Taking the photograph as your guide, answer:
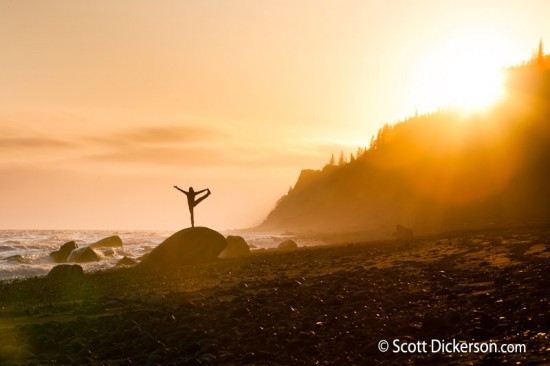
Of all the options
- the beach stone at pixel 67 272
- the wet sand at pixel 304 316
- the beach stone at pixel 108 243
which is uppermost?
the beach stone at pixel 108 243

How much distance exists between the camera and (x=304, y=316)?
1280 cm

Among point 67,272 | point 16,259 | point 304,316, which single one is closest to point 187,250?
point 67,272

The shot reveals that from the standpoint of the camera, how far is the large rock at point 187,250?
3181 centimetres

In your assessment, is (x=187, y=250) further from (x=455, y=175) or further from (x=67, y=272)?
(x=455, y=175)

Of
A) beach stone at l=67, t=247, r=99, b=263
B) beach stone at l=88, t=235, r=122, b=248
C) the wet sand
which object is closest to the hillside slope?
beach stone at l=88, t=235, r=122, b=248

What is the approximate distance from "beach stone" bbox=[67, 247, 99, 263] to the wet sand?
1855 centimetres

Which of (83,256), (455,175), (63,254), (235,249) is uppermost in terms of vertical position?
(455,175)

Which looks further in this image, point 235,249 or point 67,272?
point 235,249

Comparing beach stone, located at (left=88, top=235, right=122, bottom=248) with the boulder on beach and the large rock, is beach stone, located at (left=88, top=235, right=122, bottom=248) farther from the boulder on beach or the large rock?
the large rock

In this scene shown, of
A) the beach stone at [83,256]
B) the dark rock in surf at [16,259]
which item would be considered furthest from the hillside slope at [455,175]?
the dark rock in surf at [16,259]

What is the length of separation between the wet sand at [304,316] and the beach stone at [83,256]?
1855 centimetres

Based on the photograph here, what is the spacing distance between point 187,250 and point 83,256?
12440mm

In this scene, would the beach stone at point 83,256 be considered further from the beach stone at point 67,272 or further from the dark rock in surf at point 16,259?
the beach stone at point 67,272

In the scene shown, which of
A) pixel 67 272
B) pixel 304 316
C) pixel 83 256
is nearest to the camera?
pixel 304 316
